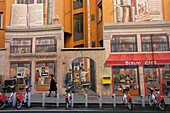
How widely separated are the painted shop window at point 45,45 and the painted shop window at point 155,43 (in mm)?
8057

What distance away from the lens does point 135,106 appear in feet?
30.9

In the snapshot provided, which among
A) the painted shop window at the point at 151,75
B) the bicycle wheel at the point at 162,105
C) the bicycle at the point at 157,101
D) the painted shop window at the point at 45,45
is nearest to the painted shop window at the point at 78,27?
the painted shop window at the point at 45,45

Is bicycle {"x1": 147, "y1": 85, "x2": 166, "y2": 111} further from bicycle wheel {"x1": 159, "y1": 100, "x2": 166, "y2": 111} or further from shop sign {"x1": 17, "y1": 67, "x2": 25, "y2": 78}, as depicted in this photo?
shop sign {"x1": 17, "y1": 67, "x2": 25, "y2": 78}

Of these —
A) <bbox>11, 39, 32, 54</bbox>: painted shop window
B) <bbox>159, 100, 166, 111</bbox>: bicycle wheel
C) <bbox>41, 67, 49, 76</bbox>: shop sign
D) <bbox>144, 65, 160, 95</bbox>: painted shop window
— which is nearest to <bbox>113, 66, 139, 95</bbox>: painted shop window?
<bbox>144, 65, 160, 95</bbox>: painted shop window

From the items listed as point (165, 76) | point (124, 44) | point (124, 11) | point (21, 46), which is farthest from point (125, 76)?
point (21, 46)

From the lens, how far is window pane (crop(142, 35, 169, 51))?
44.2 ft

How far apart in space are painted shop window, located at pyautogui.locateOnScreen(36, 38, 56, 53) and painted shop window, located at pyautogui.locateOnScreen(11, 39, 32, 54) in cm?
85

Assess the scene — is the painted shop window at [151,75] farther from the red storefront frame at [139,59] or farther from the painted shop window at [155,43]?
the painted shop window at [155,43]

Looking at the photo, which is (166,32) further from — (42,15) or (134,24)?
(42,15)

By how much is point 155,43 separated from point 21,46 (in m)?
12.1

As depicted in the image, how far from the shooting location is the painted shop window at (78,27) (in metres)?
18.2

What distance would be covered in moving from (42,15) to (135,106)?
11179mm

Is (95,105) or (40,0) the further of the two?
(40,0)

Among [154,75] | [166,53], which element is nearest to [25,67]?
[154,75]
